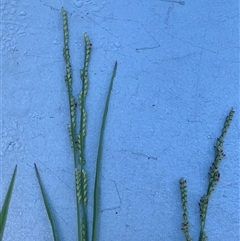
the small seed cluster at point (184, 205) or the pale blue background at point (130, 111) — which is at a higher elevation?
the pale blue background at point (130, 111)

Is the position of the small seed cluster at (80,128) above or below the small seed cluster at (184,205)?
above

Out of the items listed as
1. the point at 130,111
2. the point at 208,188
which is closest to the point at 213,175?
the point at 208,188

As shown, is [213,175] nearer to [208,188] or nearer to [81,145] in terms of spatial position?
[208,188]

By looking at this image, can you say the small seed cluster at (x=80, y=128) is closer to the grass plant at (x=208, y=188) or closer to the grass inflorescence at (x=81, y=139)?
the grass inflorescence at (x=81, y=139)

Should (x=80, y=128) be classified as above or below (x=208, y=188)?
above

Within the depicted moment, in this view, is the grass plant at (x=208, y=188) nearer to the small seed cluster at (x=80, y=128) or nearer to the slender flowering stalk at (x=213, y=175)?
the slender flowering stalk at (x=213, y=175)

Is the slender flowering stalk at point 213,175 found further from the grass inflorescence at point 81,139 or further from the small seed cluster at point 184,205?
the grass inflorescence at point 81,139

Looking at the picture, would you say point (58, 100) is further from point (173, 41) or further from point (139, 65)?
point (173, 41)

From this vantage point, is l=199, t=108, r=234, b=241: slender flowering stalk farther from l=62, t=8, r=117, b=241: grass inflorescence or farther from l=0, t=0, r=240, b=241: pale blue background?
l=62, t=8, r=117, b=241: grass inflorescence

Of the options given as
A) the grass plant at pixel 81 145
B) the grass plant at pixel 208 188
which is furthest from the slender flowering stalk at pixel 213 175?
the grass plant at pixel 81 145
